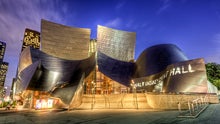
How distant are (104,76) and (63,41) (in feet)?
95.0

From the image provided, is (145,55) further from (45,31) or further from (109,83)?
(45,31)

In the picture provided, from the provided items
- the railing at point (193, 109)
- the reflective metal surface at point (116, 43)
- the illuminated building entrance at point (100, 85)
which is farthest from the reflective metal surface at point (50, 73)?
the reflective metal surface at point (116, 43)

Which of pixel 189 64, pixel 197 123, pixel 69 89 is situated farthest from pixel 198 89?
pixel 69 89

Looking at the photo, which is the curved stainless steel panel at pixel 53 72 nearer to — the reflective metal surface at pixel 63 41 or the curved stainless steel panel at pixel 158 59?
the curved stainless steel panel at pixel 158 59

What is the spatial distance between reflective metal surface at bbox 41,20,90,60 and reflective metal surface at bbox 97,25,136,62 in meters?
7.63

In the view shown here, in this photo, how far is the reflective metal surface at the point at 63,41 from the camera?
5197 cm

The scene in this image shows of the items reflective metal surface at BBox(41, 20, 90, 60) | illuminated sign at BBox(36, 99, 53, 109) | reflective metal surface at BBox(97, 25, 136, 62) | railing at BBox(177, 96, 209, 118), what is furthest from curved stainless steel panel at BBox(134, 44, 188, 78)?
reflective metal surface at BBox(41, 20, 90, 60)

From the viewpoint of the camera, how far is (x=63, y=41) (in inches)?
2189

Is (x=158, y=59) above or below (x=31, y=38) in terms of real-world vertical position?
below

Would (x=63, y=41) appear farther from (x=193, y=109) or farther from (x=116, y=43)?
(x=193, y=109)

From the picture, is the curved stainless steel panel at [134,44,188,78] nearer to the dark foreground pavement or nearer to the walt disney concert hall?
the walt disney concert hall

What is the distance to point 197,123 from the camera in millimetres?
6281

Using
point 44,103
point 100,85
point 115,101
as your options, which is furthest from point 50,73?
point 115,101

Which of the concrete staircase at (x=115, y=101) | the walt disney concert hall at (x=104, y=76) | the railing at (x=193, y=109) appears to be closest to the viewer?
the railing at (x=193, y=109)
